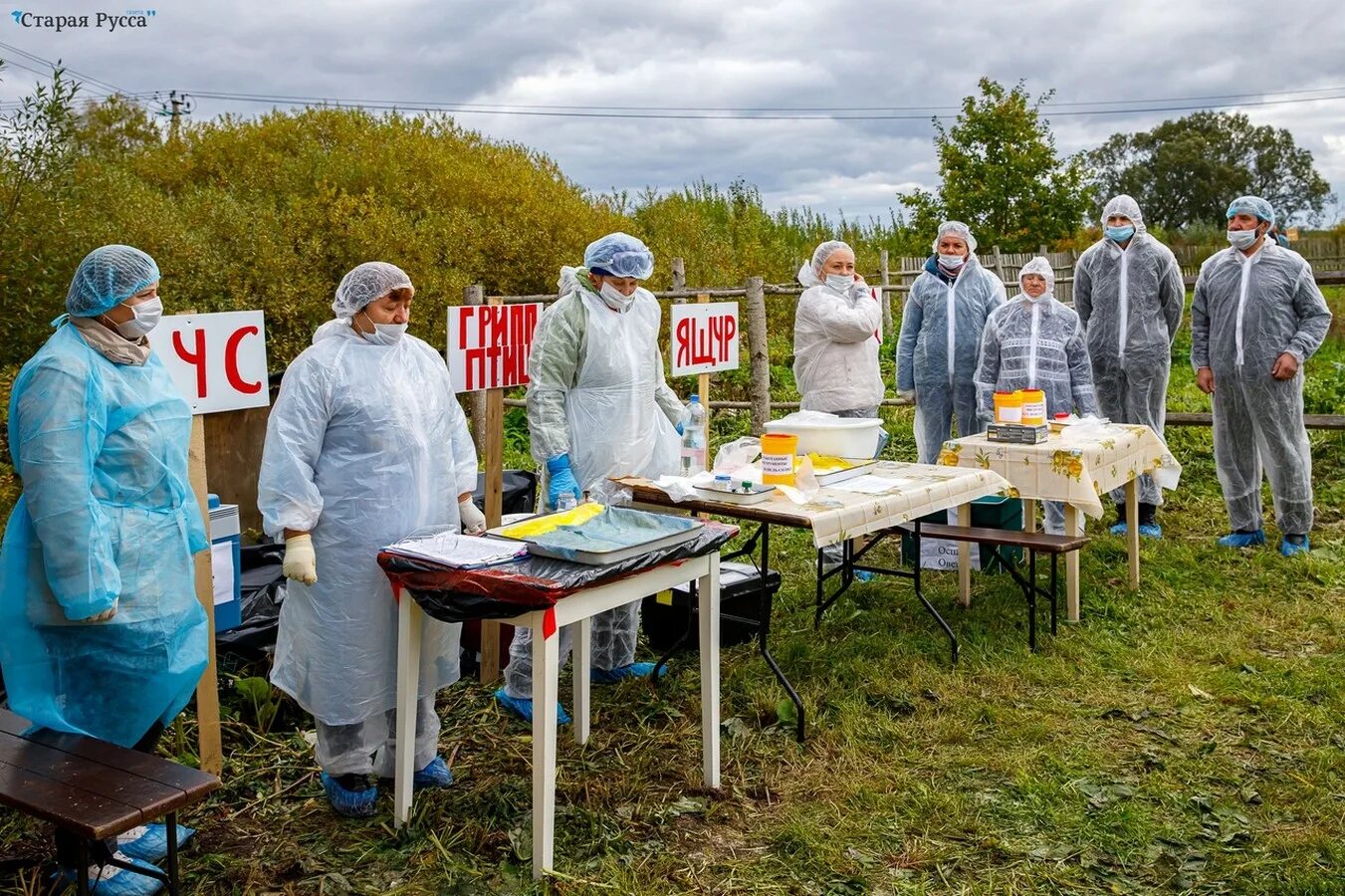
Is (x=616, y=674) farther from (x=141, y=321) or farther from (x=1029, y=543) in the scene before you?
(x=141, y=321)

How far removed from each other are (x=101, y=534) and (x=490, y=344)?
5.41ft

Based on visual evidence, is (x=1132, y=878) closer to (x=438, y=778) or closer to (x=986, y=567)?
(x=438, y=778)

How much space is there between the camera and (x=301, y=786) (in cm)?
329

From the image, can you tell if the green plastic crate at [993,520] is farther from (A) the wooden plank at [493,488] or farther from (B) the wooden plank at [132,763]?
(B) the wooden plank at [132,763]

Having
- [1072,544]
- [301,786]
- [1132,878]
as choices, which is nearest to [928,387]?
[1072,544]

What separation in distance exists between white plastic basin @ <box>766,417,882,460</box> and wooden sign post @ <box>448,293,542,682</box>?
93 centimetres

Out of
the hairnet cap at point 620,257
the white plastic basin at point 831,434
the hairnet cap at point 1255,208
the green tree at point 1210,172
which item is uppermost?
the green tree at point 1210,172

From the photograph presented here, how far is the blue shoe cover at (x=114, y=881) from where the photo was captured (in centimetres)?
261

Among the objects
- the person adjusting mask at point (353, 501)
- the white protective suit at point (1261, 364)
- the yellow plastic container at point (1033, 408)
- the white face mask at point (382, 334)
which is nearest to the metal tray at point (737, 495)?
the person adjusting mask at point (353, 501)

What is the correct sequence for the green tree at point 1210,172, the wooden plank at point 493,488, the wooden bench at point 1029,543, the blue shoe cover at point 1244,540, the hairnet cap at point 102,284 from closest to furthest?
the hairnet cap at point 102,284 → the wooden plank at point 493,488 → the wooden bench at point 1029,543 → the blue shoe cover at point 1244,540 → the green tree at point 1210,172

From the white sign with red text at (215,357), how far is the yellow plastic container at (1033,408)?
309cm

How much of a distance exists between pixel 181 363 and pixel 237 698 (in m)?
1.24

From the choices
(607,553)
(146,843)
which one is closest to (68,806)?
(146,843)

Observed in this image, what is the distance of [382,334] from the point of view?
2.99 meters
